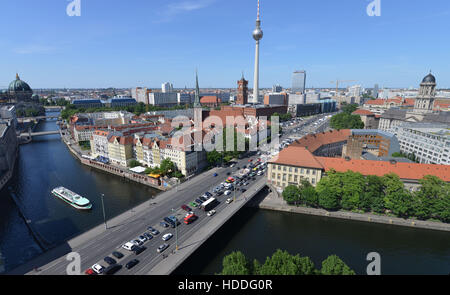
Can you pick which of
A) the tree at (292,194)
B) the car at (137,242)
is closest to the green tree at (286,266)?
the car at (137,242)

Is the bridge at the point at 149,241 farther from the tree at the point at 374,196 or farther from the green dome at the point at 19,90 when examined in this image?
the green dome at the point at 19,90

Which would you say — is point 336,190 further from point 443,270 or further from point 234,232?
point 234,232

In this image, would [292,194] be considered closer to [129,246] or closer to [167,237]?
[167,237]

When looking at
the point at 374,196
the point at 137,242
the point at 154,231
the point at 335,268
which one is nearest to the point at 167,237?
the point at 154,231

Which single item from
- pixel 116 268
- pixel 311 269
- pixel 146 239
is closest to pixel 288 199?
pixel 311 269

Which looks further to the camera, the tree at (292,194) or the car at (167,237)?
the tree at (292,194)
